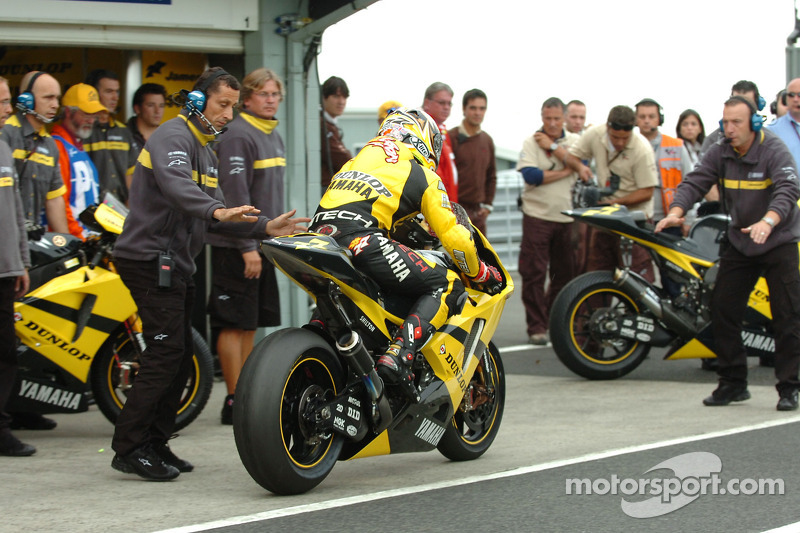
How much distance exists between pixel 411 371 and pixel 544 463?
3.21 ft

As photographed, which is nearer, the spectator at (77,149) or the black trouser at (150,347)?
the black trouser at (150,347)

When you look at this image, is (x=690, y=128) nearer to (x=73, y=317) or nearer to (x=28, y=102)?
(x=28, y=102)

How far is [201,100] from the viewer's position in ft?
19.9

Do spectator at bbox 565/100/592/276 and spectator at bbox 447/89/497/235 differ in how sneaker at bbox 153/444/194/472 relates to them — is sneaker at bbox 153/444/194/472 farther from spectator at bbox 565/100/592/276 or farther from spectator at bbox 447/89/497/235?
spectator at bbox 565/100/592/276

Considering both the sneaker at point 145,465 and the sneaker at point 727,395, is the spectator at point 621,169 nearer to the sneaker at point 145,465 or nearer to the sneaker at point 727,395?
the sneaker at point 727,395

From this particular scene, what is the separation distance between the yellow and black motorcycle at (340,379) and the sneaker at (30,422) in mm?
2754

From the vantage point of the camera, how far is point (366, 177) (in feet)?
19.0

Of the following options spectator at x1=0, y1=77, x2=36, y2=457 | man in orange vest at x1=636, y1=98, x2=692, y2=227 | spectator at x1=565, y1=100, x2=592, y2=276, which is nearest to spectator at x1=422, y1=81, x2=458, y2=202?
spectator at x1=565, y1=100, x2=592, y2=276

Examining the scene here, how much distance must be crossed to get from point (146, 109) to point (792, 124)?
5185mm

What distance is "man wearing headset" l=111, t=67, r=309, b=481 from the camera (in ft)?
19.2

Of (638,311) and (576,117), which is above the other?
(576,117)

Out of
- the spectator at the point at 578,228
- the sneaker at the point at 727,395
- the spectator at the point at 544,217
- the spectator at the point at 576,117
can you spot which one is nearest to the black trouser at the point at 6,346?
the sneaker at the point at 727,395

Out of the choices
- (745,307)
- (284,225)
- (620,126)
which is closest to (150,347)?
(284,225)

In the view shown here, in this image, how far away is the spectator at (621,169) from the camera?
10367 mm
